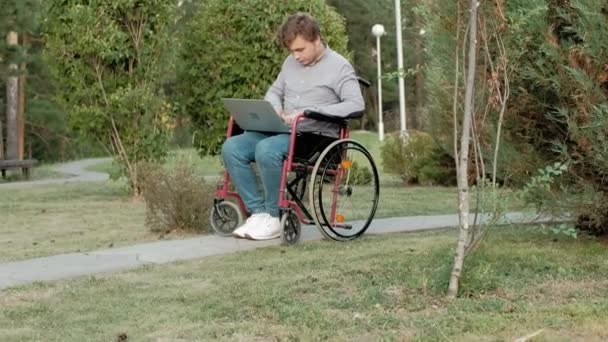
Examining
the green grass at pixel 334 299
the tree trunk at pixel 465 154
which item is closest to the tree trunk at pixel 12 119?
the green grass at pixel 334 299

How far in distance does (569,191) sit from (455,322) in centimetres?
184

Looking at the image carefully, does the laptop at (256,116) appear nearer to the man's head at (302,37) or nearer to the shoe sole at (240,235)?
the man's head at (302,37)

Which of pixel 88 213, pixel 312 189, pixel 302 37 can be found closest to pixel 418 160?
pixel 88 213

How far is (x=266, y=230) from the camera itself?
643 cm

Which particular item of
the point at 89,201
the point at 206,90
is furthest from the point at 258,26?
the point at 89,201

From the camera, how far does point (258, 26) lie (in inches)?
385

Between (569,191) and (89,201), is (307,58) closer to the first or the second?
(569,191)

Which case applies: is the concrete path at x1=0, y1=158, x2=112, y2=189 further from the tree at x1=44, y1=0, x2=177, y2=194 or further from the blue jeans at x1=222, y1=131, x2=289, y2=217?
the blue jeans at x1=222, y1=131, x2=289, y2=217

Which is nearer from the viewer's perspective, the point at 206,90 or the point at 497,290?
the point at 497,290

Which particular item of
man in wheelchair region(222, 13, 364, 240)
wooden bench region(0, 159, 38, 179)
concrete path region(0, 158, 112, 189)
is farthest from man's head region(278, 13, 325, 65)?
wooden bench region(0, 159, 38, 179)

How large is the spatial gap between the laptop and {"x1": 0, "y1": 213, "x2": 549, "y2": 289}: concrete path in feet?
2.51

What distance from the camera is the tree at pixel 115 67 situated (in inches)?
388

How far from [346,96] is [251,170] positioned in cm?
81

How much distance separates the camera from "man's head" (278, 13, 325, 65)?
21.3ft
